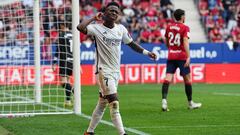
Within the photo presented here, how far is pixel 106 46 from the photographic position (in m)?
11.6

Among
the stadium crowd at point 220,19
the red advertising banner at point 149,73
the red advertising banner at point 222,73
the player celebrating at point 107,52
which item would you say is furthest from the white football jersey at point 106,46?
the stadium crowd at point 220,19

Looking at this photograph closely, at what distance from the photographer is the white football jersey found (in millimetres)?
11617

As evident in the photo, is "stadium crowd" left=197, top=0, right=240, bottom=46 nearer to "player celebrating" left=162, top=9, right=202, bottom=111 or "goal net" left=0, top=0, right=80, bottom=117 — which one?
"goal net" left=0, top=0, right=80, bottom=117

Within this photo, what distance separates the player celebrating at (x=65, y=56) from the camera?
20.0 m

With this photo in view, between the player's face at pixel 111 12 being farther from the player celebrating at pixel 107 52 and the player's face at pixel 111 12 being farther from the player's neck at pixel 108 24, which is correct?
the player's neck at pixel 108 24

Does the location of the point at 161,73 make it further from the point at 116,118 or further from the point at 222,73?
the point at 116,118

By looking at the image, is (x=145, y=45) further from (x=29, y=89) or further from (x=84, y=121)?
(x=84, y=121)

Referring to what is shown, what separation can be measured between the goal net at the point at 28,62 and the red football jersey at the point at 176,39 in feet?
8.09

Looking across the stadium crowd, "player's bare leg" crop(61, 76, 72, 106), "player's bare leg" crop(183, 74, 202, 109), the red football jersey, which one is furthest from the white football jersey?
the stadium crowd

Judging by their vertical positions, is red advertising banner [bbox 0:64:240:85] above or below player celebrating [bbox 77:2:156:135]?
below

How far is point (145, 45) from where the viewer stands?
118 ft

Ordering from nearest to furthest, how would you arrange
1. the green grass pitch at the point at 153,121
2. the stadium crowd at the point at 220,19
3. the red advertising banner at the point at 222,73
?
the green grass pitch at the point at 153,121
the red advertising banner at the point at 222,73
the stadium crowd at the point at 220,19

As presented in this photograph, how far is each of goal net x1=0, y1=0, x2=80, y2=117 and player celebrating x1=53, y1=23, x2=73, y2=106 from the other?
212 millimetres

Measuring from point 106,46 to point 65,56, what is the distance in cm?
883
